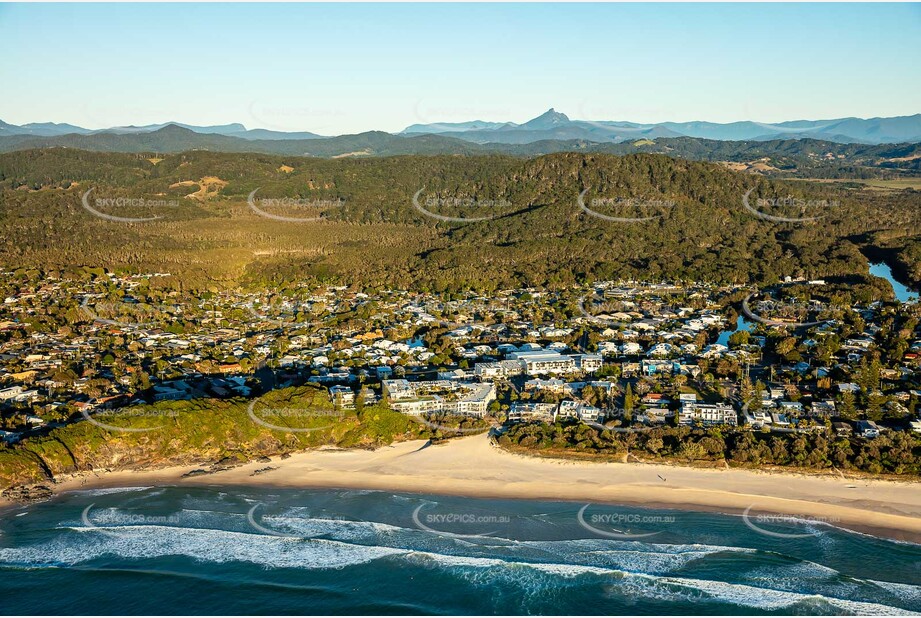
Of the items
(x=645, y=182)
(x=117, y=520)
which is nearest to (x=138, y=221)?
(x=645, y=182)

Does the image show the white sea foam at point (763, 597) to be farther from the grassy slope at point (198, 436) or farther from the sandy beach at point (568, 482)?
the grassy slope at point (198, 436)

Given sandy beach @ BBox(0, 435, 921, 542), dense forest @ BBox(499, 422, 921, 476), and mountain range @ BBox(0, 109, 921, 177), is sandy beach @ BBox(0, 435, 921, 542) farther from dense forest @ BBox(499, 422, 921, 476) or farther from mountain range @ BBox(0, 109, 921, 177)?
mountain range @ BBox(0, 109, 921, 177)

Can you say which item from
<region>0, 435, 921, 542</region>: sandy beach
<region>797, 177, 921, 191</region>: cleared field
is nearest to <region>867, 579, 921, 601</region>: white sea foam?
<region>0, 435, 921, 542</region>: sandy beach

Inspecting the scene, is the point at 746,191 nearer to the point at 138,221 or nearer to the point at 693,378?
the point at 693,378

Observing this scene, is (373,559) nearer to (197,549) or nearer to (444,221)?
(197,549)

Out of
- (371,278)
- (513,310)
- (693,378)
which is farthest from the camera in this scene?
(371,278)

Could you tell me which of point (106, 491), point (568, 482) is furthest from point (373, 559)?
point (106, 491)

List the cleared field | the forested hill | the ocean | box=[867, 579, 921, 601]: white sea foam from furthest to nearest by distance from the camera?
the cleared field, the forested hill, the ocean, box=[867, 579, 921, 601]: white sea foam
